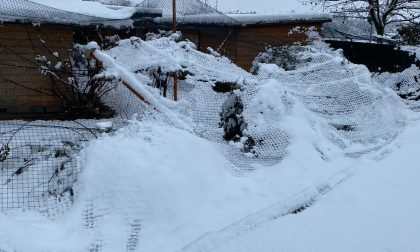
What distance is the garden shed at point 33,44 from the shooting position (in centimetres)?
742

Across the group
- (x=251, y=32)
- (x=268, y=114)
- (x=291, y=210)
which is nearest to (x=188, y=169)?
(x=291, y=210)

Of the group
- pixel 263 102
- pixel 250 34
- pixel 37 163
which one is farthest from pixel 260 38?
pixel 37 163

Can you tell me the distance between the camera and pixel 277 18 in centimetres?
1161

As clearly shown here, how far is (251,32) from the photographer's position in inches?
455

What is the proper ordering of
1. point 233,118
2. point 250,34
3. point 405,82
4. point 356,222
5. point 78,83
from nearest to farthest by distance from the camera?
point 356,222, point 233,118, point 78,83, point 405,82, point 250,34

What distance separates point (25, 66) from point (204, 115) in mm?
3533

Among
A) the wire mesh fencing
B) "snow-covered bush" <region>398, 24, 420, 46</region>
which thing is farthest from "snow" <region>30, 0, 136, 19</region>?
"snow-covered bush" <region>398, 24, 420, 46</region>

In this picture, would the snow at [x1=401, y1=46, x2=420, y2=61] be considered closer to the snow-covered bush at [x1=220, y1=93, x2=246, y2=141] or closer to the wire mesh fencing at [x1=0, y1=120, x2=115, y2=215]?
the snow-covered bush at [x1=220, y1=93, x2=246, y2=141]

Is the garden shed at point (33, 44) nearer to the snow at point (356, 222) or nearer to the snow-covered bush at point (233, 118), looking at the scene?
the snow-covered bush at point (233, 118)

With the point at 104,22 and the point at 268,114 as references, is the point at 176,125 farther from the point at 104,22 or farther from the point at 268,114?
the point at 104,22

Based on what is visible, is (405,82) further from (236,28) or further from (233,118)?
(233,118)

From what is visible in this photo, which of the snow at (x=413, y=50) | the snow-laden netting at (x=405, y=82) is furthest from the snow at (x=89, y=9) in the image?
the snow at (x=413, y=50)

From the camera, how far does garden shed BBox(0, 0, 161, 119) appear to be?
24.3 feet

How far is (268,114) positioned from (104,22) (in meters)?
3.49
